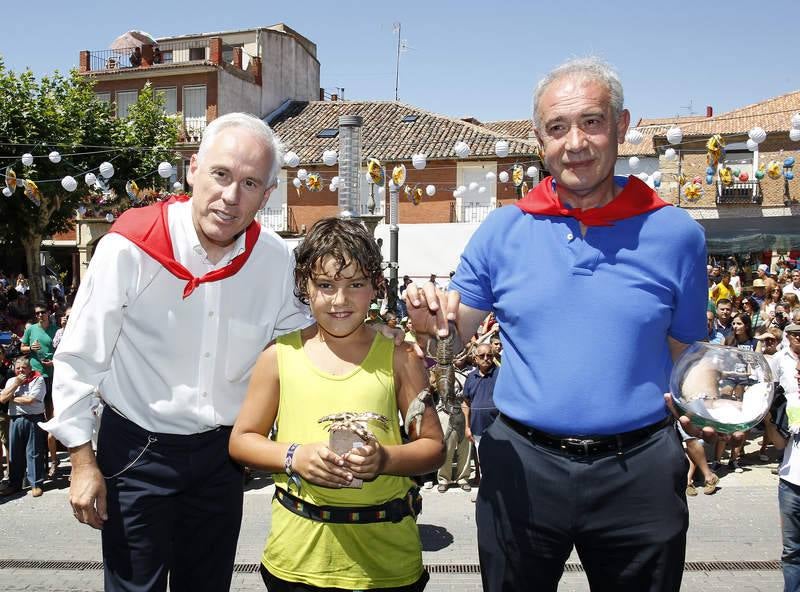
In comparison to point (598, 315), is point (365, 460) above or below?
below

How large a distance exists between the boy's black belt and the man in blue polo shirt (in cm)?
27

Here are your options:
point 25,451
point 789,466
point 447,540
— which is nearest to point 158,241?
point 789,466

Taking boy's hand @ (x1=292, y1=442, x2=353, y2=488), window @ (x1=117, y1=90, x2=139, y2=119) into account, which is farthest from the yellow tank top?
window @ (x1=117, y1=90, x2=139, y2=119)

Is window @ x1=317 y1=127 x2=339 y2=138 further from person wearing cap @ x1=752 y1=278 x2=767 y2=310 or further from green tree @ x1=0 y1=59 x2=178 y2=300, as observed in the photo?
person wearing cap @ x1=752 y1=278 x2=767 y2=310

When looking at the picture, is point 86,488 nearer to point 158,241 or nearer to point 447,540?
point 158,241

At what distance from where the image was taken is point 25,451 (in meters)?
7.80

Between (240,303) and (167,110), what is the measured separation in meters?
27.1

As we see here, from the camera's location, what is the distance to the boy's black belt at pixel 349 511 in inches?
83.6

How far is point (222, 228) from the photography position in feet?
7.73

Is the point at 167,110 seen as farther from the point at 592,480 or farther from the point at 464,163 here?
the point at 592,480

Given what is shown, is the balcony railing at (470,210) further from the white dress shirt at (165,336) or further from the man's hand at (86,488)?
the man's hand at (86,488)

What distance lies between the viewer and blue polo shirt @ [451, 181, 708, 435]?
6.86 feet

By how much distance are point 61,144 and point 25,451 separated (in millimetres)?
13629

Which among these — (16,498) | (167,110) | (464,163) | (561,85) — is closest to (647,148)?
(464,163)
